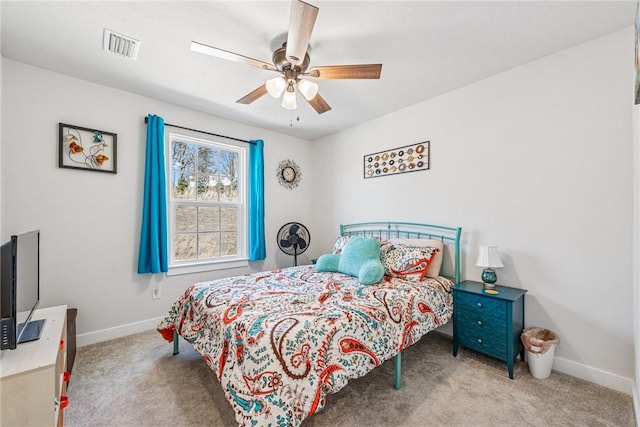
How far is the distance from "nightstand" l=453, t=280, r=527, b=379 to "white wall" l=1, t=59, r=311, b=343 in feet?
9.48

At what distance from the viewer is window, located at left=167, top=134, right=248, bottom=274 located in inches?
123

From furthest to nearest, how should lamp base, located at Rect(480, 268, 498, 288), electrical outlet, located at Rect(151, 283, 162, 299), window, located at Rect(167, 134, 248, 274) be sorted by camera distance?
window, located at Rect(167, 134, 248, 274) → electrical outlet, located at Rect(151, 283, 162, 299) → lamp base, located at Rect(480, 268, 498, 288)

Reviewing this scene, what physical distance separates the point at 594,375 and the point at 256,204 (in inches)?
139

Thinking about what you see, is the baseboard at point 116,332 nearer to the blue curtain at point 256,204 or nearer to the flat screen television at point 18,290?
the flat screen television at point 18,290

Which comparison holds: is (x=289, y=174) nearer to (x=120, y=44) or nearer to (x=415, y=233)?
(x=415, y=233)

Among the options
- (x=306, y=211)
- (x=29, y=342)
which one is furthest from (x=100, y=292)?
(x=306, y=211)

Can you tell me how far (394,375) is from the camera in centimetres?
198

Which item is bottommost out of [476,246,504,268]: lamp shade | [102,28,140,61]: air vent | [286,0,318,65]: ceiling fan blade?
[476,246,504,268]: lamp shade

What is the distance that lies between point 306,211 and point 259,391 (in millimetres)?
3188

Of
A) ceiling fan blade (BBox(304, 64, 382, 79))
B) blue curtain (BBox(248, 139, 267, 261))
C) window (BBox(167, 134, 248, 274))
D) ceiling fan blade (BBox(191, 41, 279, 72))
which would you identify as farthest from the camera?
blue curtain (BBox(248, 139, 267, 261))

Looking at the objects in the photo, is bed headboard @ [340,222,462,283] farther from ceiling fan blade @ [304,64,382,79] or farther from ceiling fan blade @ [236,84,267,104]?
ceiling fan blade @ [236,84,267,104]

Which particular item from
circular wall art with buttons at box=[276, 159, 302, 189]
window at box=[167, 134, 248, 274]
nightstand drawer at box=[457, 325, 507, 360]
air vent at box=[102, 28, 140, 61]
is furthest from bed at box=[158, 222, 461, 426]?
air vent at box=[102, 28, 140, 61]

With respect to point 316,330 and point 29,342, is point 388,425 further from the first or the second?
point 29,342

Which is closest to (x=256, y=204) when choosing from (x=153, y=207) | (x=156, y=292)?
(x=153, y=207)
